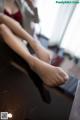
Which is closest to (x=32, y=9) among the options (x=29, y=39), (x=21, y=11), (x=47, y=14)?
(x=21, y=11)

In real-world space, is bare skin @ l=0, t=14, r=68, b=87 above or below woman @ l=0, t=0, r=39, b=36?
below

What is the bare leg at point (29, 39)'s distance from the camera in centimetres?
111

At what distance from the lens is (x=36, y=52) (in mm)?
1130

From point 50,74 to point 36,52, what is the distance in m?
0.24

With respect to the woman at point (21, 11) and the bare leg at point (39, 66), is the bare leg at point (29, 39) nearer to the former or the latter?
the bare leg at point (39, 66)

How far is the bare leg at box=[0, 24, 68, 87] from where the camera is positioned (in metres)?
A: 0.93

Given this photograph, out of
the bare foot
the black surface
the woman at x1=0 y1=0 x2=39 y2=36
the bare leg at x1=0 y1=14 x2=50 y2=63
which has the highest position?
the woman at x1=0 y1=0 x2=39 y2=36

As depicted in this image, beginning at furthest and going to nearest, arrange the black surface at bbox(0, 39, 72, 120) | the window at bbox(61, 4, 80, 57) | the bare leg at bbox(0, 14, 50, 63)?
the window at bbox(61, 4, 80, 57) < the bare leg at bbox(0, 14, 50, 63) < the black surface at bbox(0, 39, 72, 120)

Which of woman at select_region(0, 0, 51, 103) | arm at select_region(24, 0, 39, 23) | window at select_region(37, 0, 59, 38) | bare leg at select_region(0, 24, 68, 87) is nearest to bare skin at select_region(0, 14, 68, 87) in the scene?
bare leg at select_region(0, 24, 68, 87)

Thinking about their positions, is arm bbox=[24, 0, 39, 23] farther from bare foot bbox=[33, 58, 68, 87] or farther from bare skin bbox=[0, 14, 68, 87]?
bare foot bbox=[33, 58, 68, 87]

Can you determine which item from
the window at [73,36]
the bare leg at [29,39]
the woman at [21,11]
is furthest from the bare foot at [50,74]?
the window at [73,36]

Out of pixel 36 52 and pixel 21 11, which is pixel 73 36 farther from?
pixel 36 52

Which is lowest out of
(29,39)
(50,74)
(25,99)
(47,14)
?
(25,99)

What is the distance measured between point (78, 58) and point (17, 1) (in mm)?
797
